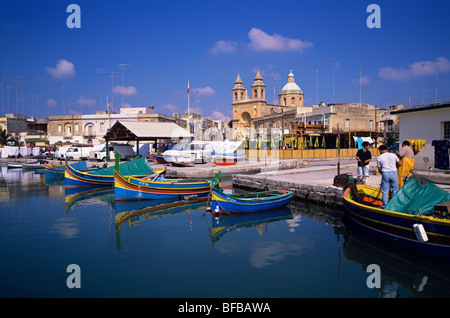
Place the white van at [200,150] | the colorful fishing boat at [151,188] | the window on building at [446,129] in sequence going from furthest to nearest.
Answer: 1. the white van at [200,150]
2. the window on building at [446,129]
3. the colorful fishing boat at [151,188]

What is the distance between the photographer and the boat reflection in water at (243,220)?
513 inches

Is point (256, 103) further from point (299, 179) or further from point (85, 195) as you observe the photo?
point (85, 195)

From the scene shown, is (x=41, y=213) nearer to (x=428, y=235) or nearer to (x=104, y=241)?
(x=104, y=241)

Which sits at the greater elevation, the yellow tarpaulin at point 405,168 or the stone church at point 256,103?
the stone church at point 256,103

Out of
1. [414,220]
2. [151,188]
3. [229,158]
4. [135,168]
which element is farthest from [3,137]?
[414,220]

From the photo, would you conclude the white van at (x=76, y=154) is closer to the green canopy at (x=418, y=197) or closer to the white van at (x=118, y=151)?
the white van at (x=118, y=151)

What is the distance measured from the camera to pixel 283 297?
7258mm

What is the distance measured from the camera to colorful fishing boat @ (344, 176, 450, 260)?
8.46 m

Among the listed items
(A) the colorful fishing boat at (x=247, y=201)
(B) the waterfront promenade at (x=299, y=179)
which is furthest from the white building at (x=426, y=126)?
(A) the colorful fishing boat at (x=247, y=201)

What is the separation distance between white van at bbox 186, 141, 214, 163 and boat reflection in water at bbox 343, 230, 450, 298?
82.1 ft

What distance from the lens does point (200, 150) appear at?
118 ft

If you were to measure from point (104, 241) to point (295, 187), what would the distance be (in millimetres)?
10991

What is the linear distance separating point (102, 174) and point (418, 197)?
21.0 meters
